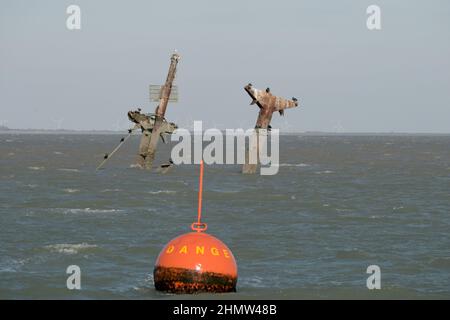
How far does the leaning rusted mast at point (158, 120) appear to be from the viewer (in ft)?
164

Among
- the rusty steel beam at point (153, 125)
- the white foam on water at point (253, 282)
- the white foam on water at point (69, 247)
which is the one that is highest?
the rusty steel beam at point (153, 125)

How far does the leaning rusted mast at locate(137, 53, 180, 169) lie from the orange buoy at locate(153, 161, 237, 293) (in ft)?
100

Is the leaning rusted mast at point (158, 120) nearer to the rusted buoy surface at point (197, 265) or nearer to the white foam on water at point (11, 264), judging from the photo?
the white foam on water at point (11, 264)

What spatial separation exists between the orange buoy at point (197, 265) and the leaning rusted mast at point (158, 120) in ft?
100

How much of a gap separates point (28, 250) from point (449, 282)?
1152 centimetres

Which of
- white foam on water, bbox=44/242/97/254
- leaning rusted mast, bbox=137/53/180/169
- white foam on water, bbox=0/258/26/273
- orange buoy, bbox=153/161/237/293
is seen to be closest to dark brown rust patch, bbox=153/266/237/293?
orange buoy, bbox=153/161/237/293

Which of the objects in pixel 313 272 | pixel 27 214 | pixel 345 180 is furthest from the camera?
pixel 345 180

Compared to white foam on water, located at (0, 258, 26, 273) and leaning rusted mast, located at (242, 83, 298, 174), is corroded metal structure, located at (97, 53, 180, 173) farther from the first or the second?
white foam on water, located at (0, 258, 26, 273)

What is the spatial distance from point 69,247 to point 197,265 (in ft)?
30.9

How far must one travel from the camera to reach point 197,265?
19641 millimetres

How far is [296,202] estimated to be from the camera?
43.8m

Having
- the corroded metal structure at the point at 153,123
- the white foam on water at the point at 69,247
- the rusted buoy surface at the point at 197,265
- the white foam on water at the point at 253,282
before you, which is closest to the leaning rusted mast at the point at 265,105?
the corroded metal structure at the point at 153,123
